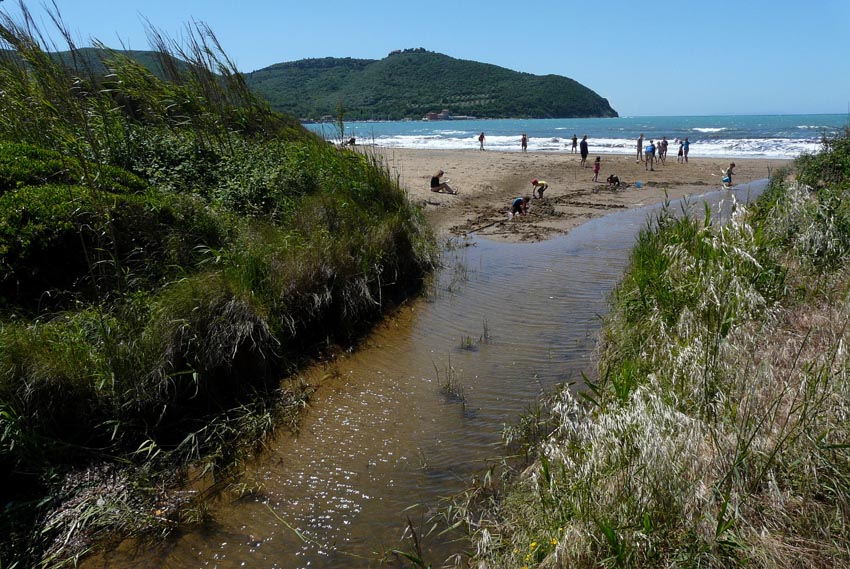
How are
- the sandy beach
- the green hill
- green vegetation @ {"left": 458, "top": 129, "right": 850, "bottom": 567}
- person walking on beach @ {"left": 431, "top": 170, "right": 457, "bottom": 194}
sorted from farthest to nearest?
the green hill → person walking on beach @ {"left": 431, "top": 170, "right": 457, "bottom": 194} → the sandy beach → green vegetation @ {"left": 458, "top": 129, "right": 850, "bottom": 567}

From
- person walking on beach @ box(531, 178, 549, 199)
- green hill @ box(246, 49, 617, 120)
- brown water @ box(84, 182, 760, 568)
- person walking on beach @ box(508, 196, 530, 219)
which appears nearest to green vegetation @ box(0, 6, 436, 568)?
brown water @ box(84, 182, 760, 568)

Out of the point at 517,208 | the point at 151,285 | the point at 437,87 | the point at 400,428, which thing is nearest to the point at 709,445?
the point at 400,428

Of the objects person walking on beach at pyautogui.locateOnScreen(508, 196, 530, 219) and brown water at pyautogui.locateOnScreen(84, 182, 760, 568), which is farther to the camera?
person walking on beach at pyautogui.locateOnScreen(508, 196, 530, 219)

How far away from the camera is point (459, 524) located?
3160mm

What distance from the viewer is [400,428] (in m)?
4.31

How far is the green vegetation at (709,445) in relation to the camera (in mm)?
2197

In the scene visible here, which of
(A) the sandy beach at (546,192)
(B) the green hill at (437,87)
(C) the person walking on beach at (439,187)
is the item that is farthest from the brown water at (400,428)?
(B) the green hill at (437,87)

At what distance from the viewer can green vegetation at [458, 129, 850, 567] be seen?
2197 millimetres

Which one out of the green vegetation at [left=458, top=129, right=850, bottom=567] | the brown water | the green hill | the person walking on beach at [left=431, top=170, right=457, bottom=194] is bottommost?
the brown water

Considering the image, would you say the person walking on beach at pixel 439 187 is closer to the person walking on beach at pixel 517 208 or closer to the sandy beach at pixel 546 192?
the sandy beach at pixel 546 192

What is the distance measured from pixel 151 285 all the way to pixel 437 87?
5419 inches

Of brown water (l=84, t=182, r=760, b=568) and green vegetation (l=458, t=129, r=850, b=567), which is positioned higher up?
green vegetation (l=458, t=129, r=850, b=567)

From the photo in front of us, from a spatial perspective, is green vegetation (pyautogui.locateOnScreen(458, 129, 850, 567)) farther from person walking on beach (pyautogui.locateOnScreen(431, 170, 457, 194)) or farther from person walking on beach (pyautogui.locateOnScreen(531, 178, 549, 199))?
person walking on beach (pyautogui.locateOnScreen(431, 170, 457, 194))

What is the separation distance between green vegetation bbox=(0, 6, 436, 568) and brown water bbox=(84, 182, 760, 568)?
31cm
